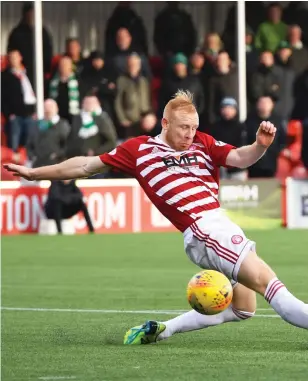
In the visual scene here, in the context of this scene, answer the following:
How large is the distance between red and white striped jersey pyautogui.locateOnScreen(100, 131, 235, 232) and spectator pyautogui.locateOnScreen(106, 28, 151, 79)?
14.8 metres

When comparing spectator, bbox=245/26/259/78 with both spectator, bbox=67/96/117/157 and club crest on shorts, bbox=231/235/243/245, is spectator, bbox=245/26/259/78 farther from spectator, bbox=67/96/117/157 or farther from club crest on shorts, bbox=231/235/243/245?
club crest on shorts, bbox=231/235/243/245

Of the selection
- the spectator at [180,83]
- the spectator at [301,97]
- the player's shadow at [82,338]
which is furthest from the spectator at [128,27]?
the player's shadow at [82,338]

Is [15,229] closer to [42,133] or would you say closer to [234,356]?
[42,133]

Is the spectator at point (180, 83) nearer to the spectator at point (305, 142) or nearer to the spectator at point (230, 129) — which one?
the spectator at point (230, 129)

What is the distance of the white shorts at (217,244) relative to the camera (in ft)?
31.1

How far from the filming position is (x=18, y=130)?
24594 mm

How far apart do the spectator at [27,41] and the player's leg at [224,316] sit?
16.3m

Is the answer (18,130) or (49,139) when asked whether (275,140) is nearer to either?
(49,139)

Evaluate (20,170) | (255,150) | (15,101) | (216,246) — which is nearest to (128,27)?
(15,101)

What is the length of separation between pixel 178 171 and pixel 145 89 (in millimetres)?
14882

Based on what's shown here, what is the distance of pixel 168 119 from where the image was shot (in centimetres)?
977

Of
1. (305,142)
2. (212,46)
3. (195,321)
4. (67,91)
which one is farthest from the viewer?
(212,46)

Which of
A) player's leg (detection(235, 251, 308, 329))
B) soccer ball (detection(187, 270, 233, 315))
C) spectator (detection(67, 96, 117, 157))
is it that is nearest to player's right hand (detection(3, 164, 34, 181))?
soccer ball (detection(187, 270, 233, 315))

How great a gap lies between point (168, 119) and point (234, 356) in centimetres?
175
